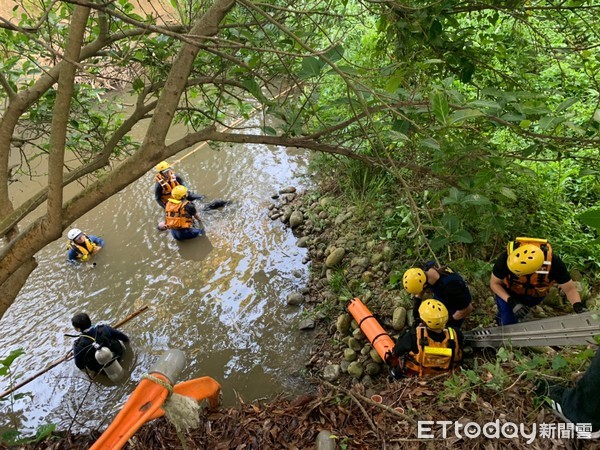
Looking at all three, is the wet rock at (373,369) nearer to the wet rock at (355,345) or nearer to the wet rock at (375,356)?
the wet rock at (375,356)

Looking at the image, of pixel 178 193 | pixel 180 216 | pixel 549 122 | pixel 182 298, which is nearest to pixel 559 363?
pixel 549 122

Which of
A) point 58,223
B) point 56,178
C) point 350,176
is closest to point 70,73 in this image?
point 56,178

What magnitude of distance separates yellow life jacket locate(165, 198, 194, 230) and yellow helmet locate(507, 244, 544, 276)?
507 cm

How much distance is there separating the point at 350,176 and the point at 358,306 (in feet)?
8.01

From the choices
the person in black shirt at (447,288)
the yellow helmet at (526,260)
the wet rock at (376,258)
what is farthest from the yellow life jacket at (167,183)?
the yellow helmet at (526,260)

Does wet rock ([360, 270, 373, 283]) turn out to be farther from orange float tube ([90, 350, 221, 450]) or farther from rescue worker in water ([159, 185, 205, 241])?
rescue worker in water ([159, 185, 205, 241])

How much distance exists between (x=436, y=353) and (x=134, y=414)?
2.36m

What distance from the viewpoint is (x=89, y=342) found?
185 inches

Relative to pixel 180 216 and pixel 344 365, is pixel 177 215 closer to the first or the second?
pixel 180 216

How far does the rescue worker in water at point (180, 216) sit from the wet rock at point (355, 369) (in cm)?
389

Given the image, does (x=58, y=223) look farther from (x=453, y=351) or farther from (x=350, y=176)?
(x=350, y=176)

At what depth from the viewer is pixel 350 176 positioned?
20.4 feet

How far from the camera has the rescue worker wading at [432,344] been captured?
3266mm

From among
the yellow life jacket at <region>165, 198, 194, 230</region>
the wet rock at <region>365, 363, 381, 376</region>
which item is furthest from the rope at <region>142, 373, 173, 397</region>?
the yellow life jacket at <region>165, 198, 194, 230</region>
